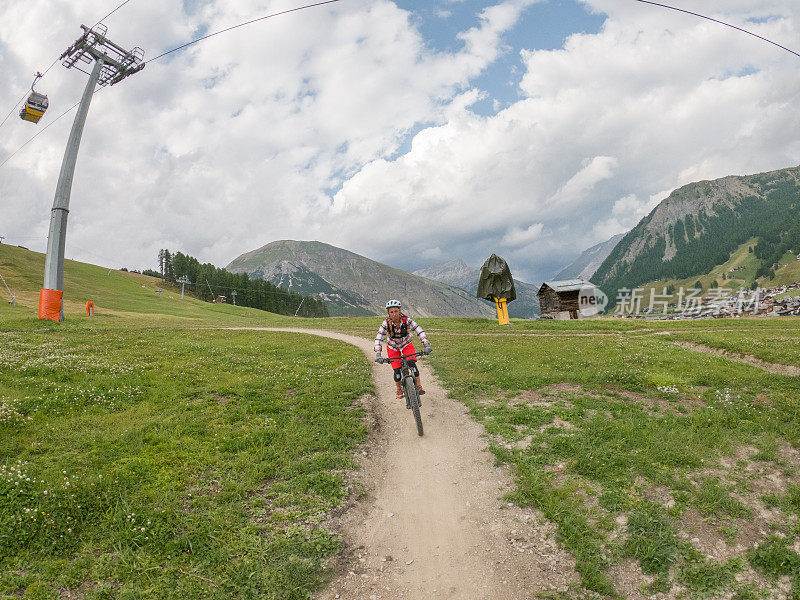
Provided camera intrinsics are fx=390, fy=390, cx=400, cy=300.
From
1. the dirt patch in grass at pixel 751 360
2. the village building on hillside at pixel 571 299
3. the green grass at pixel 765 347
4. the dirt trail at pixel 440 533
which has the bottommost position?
the dirt trail at pixel 440 533

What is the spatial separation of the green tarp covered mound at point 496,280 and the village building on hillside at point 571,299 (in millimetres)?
24594

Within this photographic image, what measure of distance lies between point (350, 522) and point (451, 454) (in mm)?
3869

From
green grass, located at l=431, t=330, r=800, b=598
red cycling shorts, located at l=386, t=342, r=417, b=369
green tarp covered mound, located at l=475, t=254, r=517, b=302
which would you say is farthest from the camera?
green tarp covered mound, located at l=475, t=254, r=517, b=302

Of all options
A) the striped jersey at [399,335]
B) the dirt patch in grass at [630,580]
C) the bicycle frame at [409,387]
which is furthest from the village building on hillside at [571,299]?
the dirt patch in grass at [630,580]

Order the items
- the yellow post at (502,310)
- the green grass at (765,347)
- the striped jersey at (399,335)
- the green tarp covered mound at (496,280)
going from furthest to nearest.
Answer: the green tarp covered mound at (496,280)
the yellow post at (502,310)
the green grass at (765,347)
the striped jersey at (399,335)

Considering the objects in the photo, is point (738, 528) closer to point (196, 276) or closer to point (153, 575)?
point (153, 575)

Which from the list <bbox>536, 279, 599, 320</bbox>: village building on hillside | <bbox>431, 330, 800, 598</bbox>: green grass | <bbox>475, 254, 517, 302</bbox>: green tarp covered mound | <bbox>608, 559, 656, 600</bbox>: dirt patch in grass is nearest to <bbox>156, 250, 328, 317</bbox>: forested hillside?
<bbox>536, 279, 599, 320</bbox>: village building on hillside

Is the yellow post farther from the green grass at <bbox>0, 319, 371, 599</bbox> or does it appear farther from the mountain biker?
the mountain biker

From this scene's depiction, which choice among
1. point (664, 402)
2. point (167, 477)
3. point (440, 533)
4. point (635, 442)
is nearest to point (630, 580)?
point (440, 533)

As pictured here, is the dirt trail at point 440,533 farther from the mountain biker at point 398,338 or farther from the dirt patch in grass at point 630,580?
the mountain biker at point 398,338

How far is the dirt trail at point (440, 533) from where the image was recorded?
683 centimetres

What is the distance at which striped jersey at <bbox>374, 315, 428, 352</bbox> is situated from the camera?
1389cm

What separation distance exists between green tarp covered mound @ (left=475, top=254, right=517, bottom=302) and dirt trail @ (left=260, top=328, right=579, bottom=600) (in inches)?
1543

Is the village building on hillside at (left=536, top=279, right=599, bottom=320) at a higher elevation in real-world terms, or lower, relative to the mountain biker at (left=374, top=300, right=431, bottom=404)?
higher
